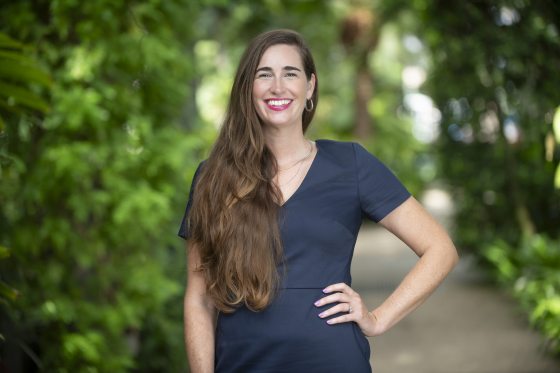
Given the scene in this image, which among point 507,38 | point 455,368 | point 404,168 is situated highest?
point 404,168

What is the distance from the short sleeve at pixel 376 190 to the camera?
2.81m

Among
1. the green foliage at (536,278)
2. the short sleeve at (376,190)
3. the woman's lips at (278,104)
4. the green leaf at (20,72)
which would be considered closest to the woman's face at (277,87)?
the woman's lips at (278,104)

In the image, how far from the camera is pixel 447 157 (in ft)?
35.9

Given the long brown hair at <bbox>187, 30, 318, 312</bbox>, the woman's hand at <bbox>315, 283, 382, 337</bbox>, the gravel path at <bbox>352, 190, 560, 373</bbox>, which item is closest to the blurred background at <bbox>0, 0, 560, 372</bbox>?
the gravel path at <bbox>352, 190, 560, 373</bbox>

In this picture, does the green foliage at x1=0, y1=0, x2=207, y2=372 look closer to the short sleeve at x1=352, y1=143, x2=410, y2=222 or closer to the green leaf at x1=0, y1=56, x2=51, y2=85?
the green leaf at x1=0, y1=56, x2=51, y2=85

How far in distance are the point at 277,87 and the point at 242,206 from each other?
16.6 inches

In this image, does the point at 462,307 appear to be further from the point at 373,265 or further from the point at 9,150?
the point at 9,150

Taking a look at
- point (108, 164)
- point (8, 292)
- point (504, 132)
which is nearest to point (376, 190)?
point (8, 292)

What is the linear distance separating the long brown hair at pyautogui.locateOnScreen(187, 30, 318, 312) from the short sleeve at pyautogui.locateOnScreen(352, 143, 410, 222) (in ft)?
0.96

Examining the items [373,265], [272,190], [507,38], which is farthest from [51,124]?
[373,265]

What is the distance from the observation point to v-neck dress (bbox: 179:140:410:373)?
8.73 ft

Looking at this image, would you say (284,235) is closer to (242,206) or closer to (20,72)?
(242,206)

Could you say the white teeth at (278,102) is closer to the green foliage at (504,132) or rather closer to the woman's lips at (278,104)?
the woman's lips at (278,104)

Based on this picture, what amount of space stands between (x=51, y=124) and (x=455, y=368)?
398 cm
